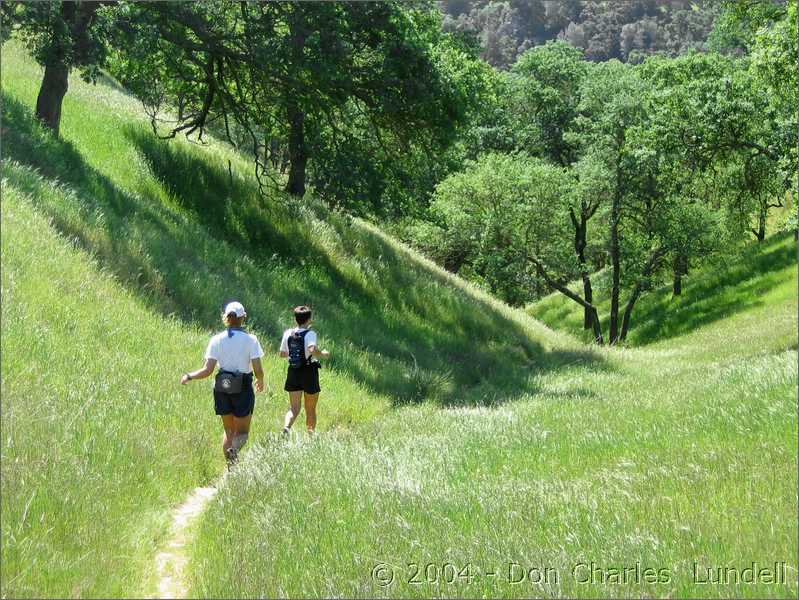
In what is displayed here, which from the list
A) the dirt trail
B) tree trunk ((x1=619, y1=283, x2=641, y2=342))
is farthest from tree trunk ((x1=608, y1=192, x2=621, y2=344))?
the dirt trail

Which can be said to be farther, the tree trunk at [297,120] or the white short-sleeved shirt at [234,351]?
the tree trunk at [297,120]

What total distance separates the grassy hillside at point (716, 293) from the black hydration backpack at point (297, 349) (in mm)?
26672

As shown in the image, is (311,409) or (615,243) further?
(615,243)

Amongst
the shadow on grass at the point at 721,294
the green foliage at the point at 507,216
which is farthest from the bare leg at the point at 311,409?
the shadow on grass at the point at 721,294

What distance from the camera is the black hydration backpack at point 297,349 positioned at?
9859 millimetres

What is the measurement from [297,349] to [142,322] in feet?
9.16

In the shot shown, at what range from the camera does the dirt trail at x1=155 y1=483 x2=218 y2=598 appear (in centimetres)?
546

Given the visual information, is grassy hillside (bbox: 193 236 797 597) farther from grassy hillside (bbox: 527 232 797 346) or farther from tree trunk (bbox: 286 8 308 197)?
grassy hillside (bbox: 527 232 797 346)

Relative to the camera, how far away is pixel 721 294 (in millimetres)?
35125

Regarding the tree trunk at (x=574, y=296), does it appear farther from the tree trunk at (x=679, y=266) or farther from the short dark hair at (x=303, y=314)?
the short dark hair at (x=303, y=314)

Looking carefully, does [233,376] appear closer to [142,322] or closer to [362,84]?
[142,322]

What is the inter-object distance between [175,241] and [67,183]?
7.68ft

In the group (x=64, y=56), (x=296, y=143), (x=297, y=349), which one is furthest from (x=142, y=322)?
(x=296, y=143)

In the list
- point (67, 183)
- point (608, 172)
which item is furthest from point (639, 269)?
point (67, 183)
